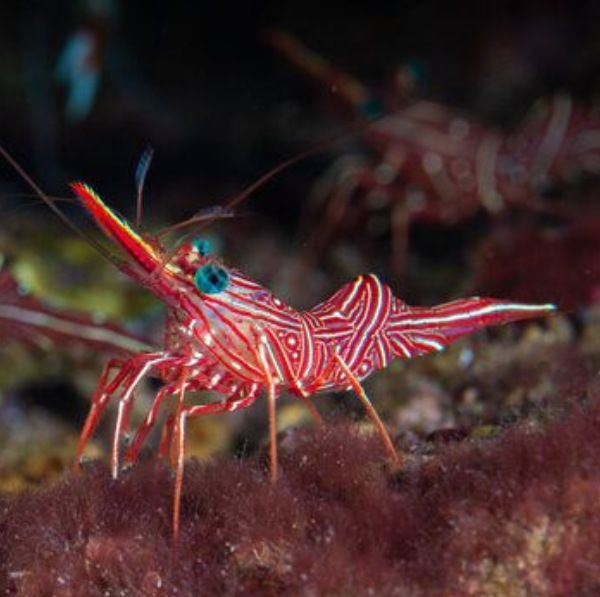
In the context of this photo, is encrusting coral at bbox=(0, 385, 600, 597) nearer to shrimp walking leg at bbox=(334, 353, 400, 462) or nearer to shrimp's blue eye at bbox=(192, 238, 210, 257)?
shrimp walking leg at bbox=(334, 353, 400, 462)

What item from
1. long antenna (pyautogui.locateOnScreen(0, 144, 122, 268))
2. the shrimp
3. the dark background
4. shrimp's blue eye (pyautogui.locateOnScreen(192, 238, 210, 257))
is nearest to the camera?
long antenna (pyautogui.locateOnScreen(0, 144, 122, 268))

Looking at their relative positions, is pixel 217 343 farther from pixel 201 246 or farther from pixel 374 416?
pixel 374 416

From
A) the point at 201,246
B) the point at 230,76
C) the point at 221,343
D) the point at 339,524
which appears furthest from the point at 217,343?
the point at 230,76

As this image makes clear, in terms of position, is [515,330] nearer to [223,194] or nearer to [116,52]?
[223,194]

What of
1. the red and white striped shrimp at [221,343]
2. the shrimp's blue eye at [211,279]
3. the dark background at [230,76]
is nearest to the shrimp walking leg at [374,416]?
the red and white striped shrimp at [221,343]

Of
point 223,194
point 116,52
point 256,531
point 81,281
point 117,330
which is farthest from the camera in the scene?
point 116,52

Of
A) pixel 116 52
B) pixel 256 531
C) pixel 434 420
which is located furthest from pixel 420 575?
pixel 116 52

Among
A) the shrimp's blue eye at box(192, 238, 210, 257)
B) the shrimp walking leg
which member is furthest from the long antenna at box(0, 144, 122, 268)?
the shrimp walking leg
